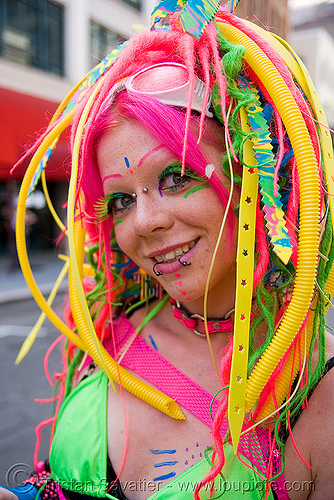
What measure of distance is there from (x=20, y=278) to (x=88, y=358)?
7.61 m

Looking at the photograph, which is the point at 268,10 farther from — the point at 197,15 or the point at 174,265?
the point at 174,265

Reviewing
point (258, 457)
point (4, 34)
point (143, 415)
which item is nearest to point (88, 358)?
point (143, 415)

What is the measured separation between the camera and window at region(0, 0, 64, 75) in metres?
8.23

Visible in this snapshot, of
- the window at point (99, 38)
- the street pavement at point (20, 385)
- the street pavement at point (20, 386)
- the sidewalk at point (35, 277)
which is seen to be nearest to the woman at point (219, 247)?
the street pavement at point (20, 385)

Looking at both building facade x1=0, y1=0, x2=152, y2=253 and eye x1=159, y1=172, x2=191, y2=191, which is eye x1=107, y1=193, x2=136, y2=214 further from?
building facade x1=0, y1=0, x2=152, y2=253

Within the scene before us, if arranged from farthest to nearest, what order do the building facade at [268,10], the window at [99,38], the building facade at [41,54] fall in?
the window at [99,38] → the building facade at [41,54] → the building facade at [268,10]

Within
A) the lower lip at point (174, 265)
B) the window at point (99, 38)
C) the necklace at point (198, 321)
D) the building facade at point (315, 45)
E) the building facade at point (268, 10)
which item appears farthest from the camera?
the building facade at point (315, 45)

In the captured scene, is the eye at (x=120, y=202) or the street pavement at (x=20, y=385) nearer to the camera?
the eye at (x=120, y=202)

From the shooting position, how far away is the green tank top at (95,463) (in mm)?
926

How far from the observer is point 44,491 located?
1.17 m

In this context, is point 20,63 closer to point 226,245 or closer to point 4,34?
point 4,34

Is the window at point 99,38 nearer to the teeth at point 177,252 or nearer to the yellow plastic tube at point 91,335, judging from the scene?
the yellow plastic tube at point 91,335

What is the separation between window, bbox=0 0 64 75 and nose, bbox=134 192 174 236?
860 cm

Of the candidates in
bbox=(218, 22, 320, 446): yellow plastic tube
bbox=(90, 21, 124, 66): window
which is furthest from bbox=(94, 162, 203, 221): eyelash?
bbox=(90, 21, 124, 66): window
